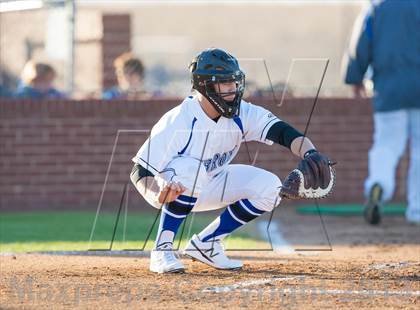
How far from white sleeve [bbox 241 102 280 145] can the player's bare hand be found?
0.77 m

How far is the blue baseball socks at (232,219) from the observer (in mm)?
8078

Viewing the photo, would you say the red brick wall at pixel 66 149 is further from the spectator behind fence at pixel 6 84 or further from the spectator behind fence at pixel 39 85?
the spectator behind fence at pixel 6 84

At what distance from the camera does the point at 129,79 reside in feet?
46.9

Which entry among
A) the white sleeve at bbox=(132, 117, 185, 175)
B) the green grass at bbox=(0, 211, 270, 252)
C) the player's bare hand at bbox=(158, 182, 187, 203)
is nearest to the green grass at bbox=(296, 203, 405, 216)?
the green grass at bbox=(0, 211, 270, 252)

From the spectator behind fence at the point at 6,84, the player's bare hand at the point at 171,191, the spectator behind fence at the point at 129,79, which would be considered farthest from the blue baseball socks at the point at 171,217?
the spectator behind fence at the point at 6,84

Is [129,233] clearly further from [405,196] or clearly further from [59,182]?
[405,196]

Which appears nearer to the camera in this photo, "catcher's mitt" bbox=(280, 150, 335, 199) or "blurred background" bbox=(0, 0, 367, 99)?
"catcher's mitt" bbox=(280, 150, 335, 199)

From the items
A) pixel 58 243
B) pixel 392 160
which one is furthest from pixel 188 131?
pixel 392 160

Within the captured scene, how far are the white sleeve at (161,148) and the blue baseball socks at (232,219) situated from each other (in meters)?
0.66

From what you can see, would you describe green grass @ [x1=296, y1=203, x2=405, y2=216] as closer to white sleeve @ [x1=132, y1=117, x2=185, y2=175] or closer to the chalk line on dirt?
white sleeve @ [x1=132, y1=117, x2=185, y2=175]

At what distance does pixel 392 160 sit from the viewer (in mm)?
11859

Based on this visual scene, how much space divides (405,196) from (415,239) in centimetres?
379

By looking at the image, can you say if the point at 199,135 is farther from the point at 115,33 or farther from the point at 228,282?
the point at 115,33

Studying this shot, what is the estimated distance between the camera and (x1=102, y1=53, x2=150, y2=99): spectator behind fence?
14.2 m
